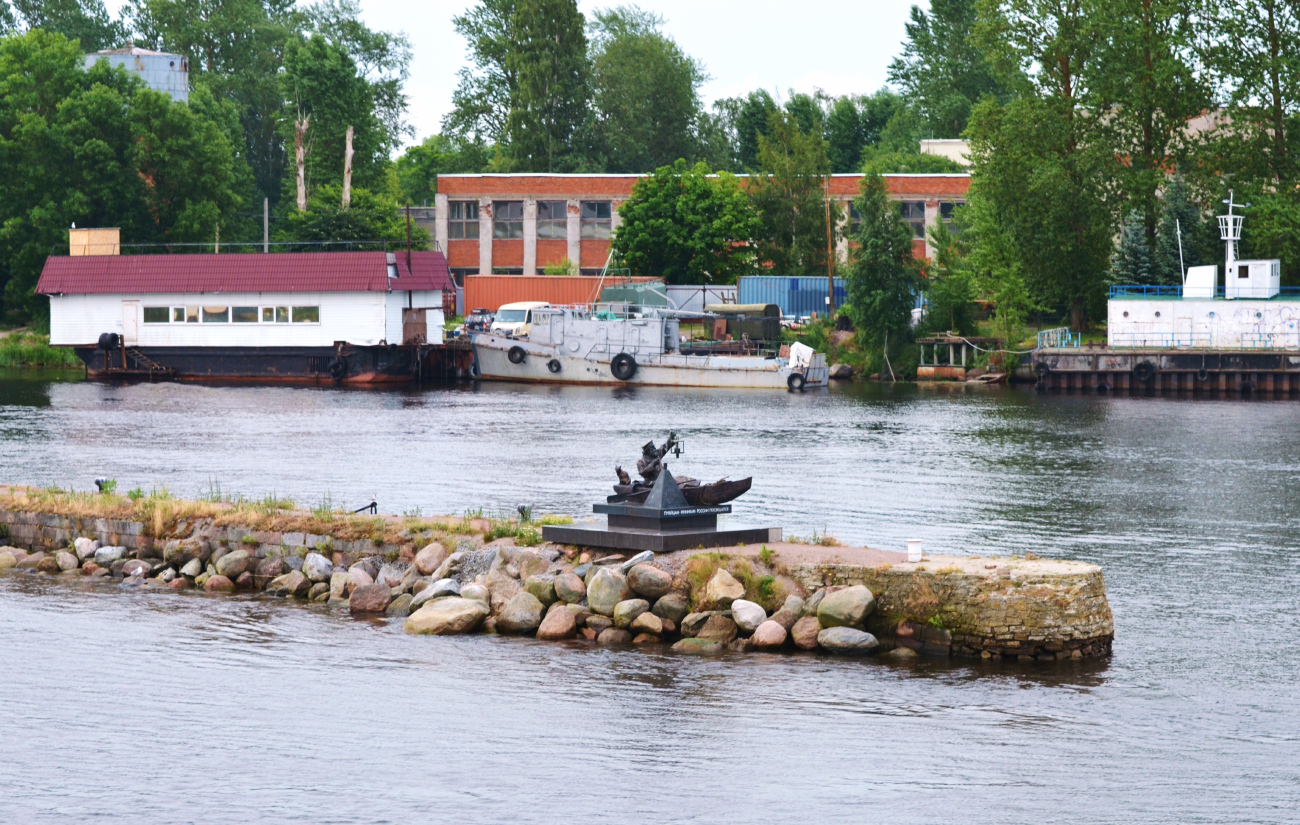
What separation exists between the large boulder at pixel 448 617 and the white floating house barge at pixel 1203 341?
175 ft

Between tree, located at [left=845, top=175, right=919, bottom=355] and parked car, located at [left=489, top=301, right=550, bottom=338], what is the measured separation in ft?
51.5

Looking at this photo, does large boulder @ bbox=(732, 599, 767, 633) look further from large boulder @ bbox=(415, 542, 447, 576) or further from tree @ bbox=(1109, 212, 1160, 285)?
tree @ bbox=(1109, 212, 1160, 285)

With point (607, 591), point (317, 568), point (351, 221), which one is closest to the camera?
point (607, 591)

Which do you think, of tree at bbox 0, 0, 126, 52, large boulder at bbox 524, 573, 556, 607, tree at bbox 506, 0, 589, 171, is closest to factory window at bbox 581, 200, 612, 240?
tree at bbox 506, 0, 589, 171

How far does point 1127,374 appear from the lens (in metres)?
69.8

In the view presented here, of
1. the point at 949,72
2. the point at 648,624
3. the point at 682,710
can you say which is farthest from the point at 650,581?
the point at 949,72

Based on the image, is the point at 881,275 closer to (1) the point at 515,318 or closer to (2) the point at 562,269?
(1) the point at 515,318

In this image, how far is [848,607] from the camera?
64.0 ft

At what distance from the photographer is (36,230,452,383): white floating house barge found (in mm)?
72000

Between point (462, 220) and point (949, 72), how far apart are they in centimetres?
4481

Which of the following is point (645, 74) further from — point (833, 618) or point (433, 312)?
point (833, 618)

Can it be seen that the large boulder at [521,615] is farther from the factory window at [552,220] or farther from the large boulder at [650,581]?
the factory window at [552,220]

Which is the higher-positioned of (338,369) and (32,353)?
(32,353)

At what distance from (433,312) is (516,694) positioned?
191ft
